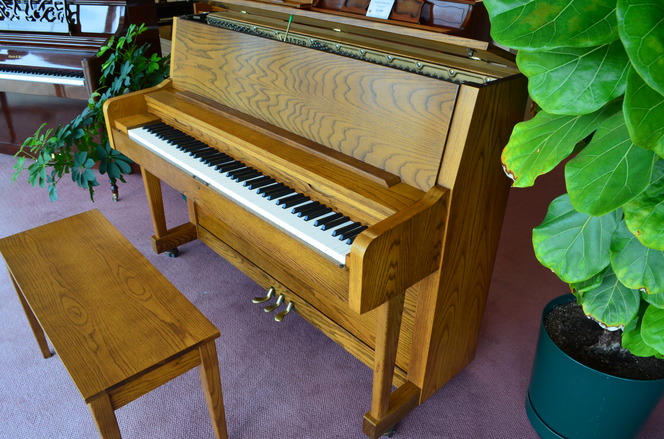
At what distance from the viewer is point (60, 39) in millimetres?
2818

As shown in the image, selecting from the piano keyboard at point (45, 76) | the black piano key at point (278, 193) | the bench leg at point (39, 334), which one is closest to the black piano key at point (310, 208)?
the black piano key at point (278, 193)

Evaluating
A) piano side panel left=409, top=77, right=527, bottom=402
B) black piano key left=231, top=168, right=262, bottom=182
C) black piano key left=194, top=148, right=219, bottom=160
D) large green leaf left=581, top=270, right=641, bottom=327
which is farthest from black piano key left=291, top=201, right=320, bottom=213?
large green leaf left=581, top=270, right=641, bottom=327

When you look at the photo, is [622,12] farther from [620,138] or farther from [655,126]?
[620,138]

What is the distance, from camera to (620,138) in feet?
2.66

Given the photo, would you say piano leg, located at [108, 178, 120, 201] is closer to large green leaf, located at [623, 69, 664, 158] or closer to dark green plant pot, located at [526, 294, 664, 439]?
dark green plant pot, located at [526, 294, 664, 439]

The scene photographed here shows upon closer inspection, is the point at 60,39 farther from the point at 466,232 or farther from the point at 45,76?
the point at 466,232

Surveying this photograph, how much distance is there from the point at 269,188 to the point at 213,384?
22.6 inches

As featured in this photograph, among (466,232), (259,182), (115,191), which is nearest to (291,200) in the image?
(259,182)

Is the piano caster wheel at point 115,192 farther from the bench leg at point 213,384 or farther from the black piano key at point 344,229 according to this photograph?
the black piano key at point 344,229

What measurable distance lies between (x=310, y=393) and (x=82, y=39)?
232 centimetres

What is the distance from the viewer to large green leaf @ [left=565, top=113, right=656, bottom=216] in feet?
2.58

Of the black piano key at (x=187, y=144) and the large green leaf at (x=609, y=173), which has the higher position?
the large green leaf at (x=609, y=173)

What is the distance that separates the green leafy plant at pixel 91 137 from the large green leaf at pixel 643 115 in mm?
2245

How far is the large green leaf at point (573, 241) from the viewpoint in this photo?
104 centimetres
